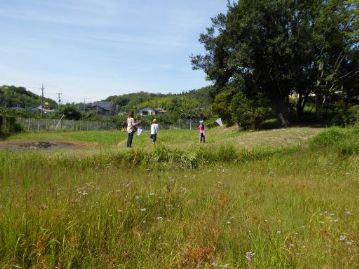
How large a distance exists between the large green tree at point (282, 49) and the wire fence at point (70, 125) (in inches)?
1474

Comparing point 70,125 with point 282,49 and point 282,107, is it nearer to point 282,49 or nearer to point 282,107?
point 282,107

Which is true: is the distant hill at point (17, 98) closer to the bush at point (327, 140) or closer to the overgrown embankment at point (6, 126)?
the overgrown embankment at point (6, 126)

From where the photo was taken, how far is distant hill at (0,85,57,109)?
455ft

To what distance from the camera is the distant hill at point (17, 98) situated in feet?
455

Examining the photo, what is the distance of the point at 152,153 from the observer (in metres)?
13.6

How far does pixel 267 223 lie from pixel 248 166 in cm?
832

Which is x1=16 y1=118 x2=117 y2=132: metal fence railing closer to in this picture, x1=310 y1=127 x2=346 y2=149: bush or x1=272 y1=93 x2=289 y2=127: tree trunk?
x1=272 y1=93 x2=289 y2=127: tree trunk

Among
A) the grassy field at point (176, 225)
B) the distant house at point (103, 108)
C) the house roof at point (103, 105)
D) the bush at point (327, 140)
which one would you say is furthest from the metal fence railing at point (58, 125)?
the house roof at point (103, 105)

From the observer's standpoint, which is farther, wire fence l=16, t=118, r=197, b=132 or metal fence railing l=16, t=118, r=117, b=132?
wire fence l=16, t=118, r=197, b=132

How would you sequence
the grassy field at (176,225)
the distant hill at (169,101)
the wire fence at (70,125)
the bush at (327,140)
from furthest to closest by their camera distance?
the distant hill at (169,101)
the wire fence at (70,125)
the bush at (327,140)
the grassy field at (176,225)

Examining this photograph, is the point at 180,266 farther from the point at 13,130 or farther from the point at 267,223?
the point at 13,130

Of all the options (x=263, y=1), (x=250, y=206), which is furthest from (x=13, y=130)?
(x=250, y=206)

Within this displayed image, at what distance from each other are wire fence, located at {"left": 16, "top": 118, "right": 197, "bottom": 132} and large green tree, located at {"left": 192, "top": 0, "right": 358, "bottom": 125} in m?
37.4

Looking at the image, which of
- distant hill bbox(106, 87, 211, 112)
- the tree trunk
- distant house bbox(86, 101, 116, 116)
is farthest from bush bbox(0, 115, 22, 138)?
distant house bbox(86, 101, 116, 116)
